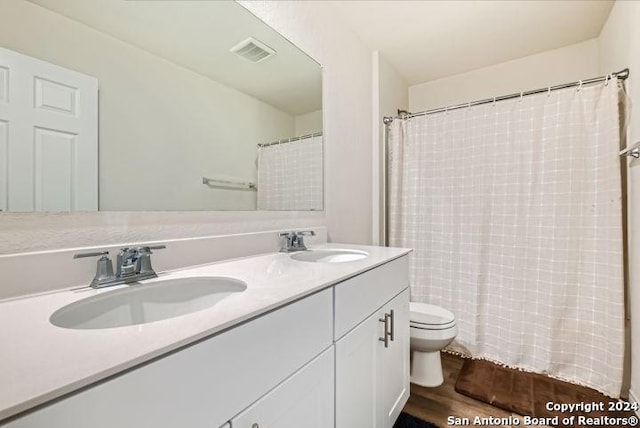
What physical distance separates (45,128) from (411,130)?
207 cm

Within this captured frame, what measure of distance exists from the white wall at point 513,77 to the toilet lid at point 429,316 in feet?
5.96

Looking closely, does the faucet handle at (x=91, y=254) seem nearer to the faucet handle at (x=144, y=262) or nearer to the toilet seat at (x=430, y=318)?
the faucet handle at (x=144, y=262)

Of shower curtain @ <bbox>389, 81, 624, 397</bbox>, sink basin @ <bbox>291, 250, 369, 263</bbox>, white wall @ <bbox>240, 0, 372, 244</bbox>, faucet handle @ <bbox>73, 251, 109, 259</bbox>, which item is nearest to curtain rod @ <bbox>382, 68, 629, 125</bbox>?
shower curtain @ <bbox>389, 81, 624, 397</bbox>

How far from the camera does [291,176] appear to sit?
1.51 m

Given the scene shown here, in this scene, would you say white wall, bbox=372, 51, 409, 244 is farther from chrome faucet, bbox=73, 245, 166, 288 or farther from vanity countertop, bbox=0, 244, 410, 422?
chrome faucet, bbox=73, 245, 166, 288

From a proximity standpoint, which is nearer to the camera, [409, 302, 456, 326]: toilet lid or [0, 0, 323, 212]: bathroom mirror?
[0, 0, 323, 212]: bathroom mirror

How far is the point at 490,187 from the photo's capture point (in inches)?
75.1

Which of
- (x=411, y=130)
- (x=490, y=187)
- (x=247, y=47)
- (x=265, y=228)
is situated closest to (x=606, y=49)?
(x=490, y=187)

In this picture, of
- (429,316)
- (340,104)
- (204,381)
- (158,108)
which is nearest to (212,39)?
(158,108)

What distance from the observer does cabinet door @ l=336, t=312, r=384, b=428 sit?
0.88 meters

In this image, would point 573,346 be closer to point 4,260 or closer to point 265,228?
point 265,228

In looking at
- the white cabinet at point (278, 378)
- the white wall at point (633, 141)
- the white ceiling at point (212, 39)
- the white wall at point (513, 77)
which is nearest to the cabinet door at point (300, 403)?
the white cabinet at point (278, 378)

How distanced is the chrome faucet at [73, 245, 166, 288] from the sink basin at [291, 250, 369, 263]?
61 cm

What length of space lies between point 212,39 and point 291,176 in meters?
0.68
